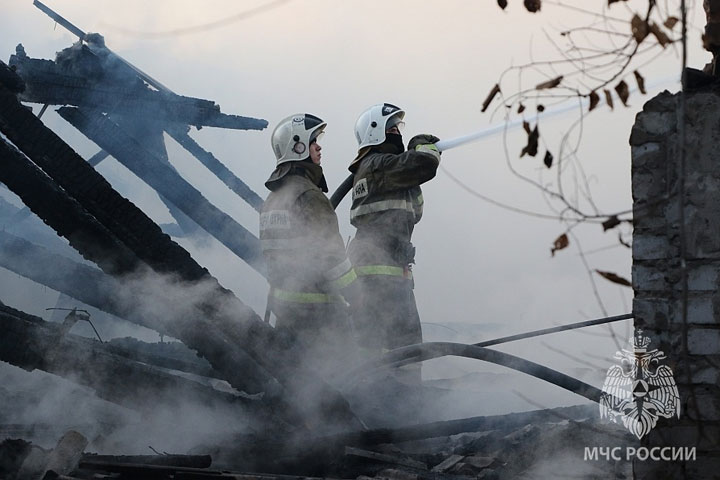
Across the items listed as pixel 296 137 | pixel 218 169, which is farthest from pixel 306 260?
pixel 218 169

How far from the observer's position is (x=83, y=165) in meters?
5.93

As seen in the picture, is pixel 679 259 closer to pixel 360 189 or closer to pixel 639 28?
pixel 639 28

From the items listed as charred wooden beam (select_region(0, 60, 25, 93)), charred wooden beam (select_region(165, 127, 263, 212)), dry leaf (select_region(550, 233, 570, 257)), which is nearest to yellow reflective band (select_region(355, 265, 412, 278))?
charred wooden beam (select_region(0, 60, 25, 93))

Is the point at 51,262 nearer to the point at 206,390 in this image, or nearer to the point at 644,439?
the point at 206,390

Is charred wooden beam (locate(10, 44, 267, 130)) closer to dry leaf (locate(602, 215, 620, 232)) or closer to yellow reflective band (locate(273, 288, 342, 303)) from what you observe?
yellow reflective band (locate(273, 288, 342, 303))

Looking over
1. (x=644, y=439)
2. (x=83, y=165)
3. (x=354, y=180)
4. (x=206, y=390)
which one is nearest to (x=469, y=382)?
(x=354, y=180)

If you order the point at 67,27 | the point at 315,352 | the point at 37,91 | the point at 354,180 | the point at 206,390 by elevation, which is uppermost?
the point at 67,27

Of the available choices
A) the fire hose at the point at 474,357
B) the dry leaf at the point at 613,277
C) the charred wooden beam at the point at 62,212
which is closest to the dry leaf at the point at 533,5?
the dry leaf at the point at 613,277

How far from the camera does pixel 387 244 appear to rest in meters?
7.57

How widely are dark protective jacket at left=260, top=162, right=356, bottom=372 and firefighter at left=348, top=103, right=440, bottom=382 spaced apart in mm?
667

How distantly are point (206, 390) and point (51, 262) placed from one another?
250 cm

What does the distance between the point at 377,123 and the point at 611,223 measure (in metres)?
4.75

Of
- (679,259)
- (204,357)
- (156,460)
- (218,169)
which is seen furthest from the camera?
(218,169)

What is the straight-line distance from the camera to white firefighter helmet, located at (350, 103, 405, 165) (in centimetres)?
765
